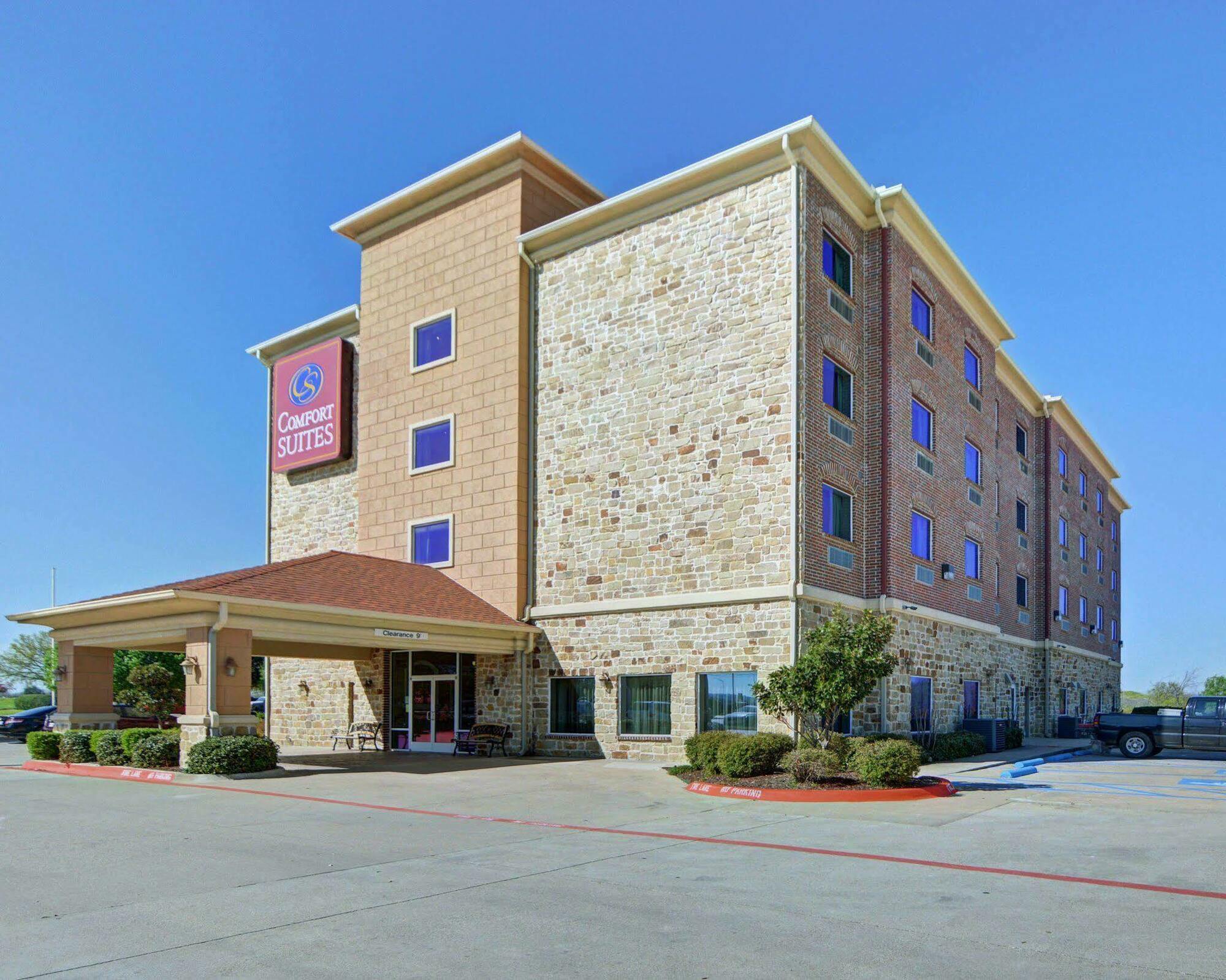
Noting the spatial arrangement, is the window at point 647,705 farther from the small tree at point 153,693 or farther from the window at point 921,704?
the small tree at point 153,693

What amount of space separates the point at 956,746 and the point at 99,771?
62.1 feet

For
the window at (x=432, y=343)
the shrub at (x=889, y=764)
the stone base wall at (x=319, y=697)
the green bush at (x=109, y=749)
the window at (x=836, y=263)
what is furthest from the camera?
the stone base wall at (x=319, y=697)

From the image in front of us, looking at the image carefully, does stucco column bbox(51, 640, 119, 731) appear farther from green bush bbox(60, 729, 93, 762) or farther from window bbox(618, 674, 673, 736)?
window bbox(618, 674, 673, 736)

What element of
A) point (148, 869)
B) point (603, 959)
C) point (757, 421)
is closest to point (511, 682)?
point (757, 421)

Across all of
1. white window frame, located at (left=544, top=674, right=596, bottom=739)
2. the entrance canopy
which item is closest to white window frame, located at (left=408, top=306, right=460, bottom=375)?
the entrance canopy

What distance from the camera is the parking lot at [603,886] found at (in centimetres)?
695

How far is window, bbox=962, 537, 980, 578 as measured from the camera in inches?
1194

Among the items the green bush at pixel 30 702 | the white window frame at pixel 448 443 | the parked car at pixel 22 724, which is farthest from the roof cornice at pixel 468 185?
the green bush at pixel 30 702

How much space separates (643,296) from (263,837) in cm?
1576

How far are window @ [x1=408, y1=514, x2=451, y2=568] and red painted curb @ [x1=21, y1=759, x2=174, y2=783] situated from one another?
30.4 ft

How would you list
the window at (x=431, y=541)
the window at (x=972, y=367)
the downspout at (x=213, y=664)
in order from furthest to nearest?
the window at (x=972, y=367)
the window at (x=431, y=541)
the downspout at (x=213, y=664)

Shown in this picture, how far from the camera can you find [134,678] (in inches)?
1369

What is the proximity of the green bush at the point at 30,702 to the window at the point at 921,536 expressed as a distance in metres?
71.4

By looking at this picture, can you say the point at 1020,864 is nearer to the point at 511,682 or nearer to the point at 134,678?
the point at 511,682
